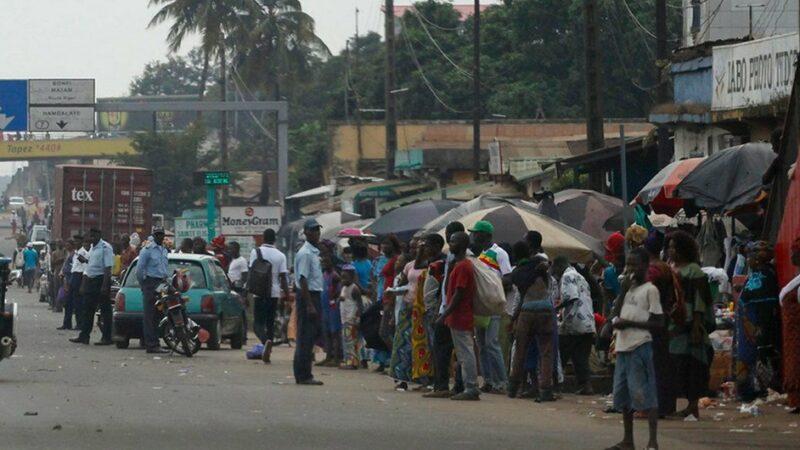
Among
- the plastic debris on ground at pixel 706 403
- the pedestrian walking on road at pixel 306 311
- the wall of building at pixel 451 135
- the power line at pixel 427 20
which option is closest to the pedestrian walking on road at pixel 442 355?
the pedestrian walking on road at pixel 306 311

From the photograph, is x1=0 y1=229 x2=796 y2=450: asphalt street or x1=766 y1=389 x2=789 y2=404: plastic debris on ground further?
x1=766 y1=389 x2=789 y2=404: plastic debris on ground

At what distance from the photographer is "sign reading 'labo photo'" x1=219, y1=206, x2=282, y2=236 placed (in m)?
42.8

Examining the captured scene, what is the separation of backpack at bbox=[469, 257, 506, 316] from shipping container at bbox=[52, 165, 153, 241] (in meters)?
27.7

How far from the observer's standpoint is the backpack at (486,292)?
17.0m

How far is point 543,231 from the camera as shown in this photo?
2236cm

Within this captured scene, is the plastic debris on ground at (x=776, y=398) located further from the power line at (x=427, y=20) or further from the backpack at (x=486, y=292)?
the power line at (x=427, y=20)

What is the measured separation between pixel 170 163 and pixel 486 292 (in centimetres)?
5696

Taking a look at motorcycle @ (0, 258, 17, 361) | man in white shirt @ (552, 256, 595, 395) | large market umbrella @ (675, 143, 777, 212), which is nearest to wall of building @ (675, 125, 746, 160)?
large market umbrella @ (675, 143, 777, 212)

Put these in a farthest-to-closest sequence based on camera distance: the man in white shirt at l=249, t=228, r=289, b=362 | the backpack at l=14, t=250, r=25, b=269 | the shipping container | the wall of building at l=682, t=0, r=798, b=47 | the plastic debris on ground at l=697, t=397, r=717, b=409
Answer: the backpack at l=14, t=250, r=25, b=269 < the shipping container < the wall of building at l=682, t=0, r=798, b=47 < the man in white shirt at l=249, t=228, r=289, b=362 < the plastic debris on ground at l=697, t=397, r=717, b=409

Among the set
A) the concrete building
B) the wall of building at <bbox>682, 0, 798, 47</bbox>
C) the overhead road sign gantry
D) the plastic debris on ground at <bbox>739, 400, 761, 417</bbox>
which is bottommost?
the plastic debris on ground at <bbox>739, 400, 761, 417</bbox>

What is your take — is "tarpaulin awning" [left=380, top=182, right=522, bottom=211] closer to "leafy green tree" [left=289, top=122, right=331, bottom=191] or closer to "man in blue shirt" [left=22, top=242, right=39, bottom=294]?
"man in blue shirt" [left=22, top=242, right=39, bottom=294]

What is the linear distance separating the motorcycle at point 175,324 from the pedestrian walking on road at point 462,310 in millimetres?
7303

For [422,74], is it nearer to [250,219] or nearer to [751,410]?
[250,219]

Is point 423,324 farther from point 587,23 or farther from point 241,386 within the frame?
point 587,23
